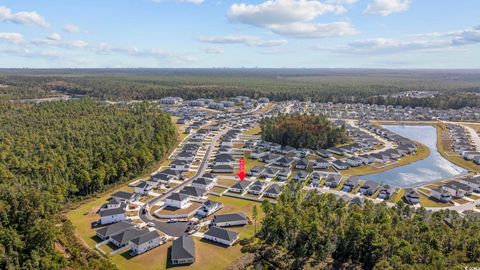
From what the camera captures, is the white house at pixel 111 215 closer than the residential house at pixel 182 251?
No

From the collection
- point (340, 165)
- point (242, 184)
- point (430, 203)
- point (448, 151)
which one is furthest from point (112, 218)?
point (448, 151)

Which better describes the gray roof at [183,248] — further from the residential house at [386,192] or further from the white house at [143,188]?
the residential house at [386,192]

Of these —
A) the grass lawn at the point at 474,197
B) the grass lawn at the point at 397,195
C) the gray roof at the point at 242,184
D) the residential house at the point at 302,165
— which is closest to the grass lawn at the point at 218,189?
the gray roof at the point at 242,184

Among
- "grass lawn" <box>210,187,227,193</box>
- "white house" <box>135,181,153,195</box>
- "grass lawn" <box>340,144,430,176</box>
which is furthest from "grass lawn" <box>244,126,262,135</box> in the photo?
"white house" <box>135,181,153,195</box>

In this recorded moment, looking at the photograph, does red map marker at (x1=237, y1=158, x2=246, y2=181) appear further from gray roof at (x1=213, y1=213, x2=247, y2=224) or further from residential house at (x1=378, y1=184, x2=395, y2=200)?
residential house at (x1=378, y1=184, x2=395, y2=200)

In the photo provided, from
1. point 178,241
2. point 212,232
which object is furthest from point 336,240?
point 178,241
